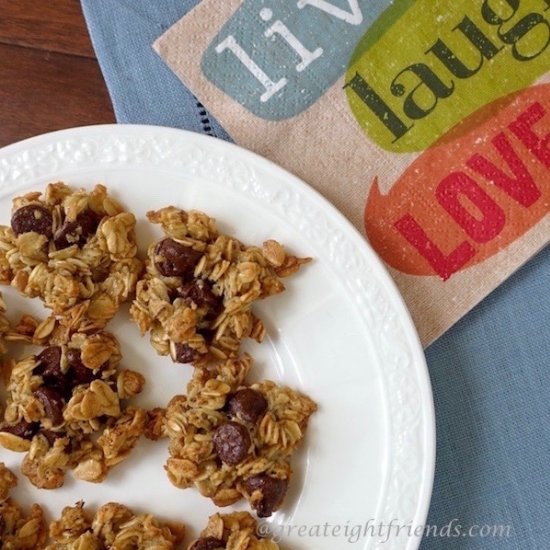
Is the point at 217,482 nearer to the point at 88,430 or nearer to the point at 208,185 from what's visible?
the point at 88,430

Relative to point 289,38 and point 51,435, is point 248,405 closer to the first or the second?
point 51,435

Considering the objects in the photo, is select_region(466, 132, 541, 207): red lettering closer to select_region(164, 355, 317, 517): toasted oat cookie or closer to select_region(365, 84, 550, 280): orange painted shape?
select_region(365, 84, 550, 280): orange painted shape

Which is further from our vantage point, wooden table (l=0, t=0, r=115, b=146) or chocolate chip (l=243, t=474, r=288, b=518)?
wooden table (l=0, t=0, r=115, b=146)

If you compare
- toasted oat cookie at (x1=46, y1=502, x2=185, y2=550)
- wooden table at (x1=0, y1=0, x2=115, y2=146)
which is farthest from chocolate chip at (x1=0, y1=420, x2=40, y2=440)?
wooden table at (x1=0, y1=0, x2=115, y2=146)

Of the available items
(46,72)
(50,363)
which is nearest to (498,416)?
(50,363)

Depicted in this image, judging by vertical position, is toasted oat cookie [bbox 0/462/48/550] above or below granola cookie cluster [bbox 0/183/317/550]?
below

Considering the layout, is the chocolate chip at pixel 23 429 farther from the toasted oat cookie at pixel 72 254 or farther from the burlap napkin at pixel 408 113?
the burlap napkin at pixel 408 113

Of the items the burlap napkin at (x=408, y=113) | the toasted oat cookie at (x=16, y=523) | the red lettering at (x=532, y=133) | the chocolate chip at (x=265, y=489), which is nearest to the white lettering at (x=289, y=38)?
the burlap napkin at (x=408, y=113)

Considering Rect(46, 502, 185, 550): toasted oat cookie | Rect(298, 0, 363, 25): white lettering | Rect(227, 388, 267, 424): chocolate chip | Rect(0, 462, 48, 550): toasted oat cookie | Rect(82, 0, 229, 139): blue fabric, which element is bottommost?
Rect(0, 462, 48, 550): toasted oat cookie
